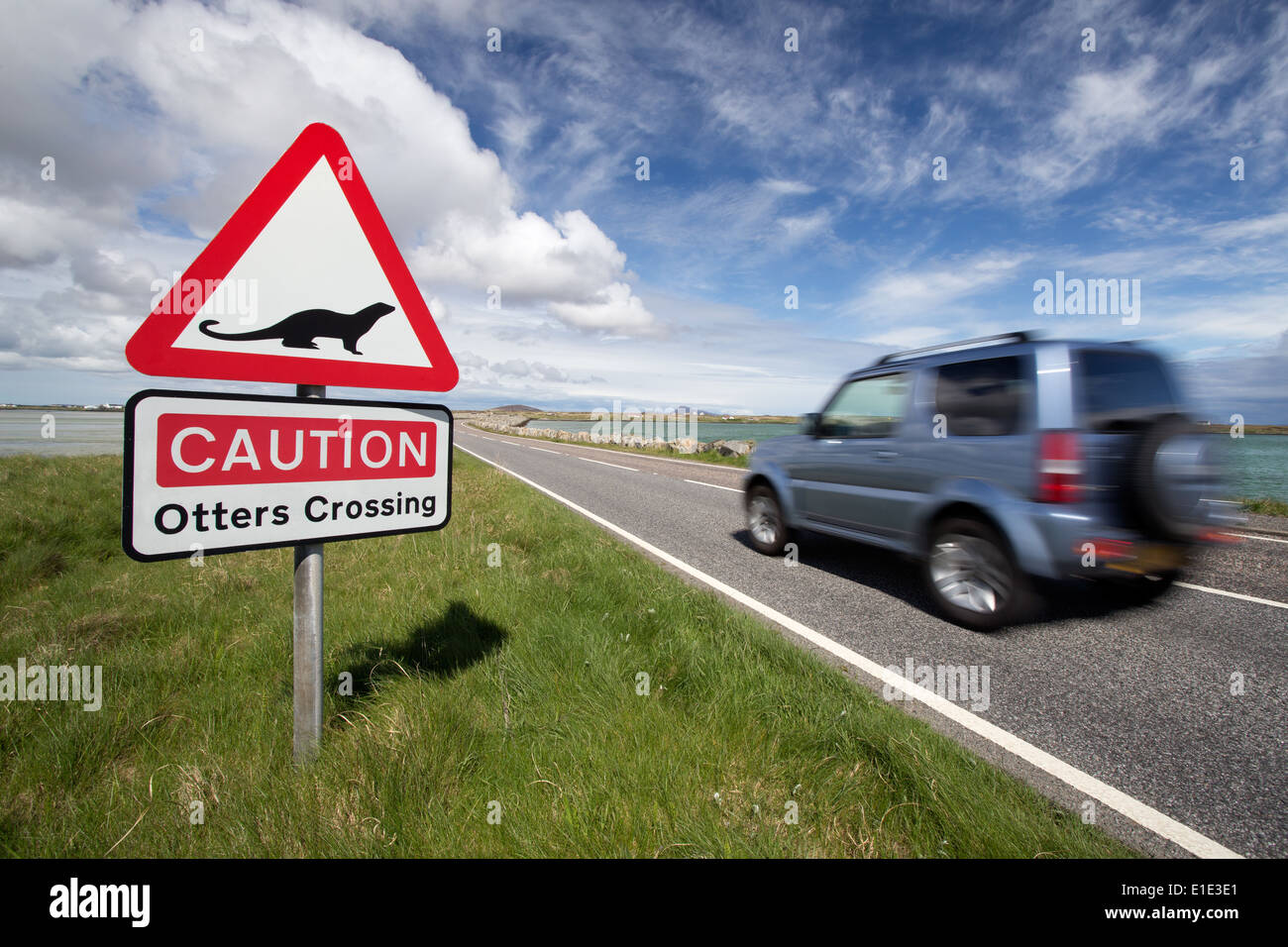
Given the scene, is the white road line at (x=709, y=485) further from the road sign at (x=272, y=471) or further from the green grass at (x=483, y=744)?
the road sign at (x=272, y=471)

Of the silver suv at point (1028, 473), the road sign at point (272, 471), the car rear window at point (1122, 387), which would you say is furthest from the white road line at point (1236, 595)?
the road sign at point (272, 471)

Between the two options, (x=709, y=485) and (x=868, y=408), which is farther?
(x=709, y=485)

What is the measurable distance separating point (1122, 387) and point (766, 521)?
343 cm

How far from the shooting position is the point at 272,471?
1.76 metres

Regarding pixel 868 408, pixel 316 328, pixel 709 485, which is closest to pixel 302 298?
pixel 316 328

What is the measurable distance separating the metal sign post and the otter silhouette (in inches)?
6.9

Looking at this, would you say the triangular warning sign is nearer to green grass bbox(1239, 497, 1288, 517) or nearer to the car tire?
the car tire

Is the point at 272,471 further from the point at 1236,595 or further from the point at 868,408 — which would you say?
the point at 1236,595

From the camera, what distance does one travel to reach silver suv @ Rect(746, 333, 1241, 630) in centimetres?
332

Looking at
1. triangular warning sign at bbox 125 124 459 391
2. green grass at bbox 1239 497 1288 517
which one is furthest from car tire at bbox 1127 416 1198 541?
green grass at bbox 1239 497 1288 517

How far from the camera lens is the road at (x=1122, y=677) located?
205cm

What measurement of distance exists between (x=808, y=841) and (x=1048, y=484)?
298 centimetres

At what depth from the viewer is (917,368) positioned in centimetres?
460
